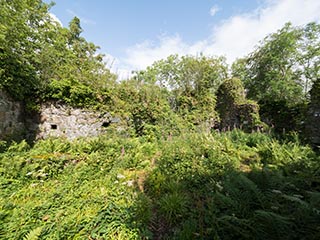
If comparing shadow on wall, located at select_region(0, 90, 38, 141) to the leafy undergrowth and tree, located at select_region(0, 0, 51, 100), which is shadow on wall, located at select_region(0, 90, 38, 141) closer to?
tree, located at select_region(0, 0, 51, 100)

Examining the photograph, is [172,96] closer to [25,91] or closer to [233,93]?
[233,93]

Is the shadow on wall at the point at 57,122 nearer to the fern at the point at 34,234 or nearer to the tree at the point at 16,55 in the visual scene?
the tree at the point at 16,55

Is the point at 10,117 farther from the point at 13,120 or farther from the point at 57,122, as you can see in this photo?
the point at 57,122

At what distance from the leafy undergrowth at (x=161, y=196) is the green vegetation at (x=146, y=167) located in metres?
0.02

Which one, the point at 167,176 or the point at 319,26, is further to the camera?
the point at 319,26

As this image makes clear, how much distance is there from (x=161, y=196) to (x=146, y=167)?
1.31 meters

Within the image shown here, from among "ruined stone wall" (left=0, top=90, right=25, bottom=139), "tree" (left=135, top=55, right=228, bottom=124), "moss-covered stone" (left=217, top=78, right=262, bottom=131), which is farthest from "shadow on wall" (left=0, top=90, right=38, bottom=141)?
"moss-covered stone" (left=217, top=78, right=262, bottom=131)

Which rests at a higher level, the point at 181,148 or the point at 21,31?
the point at 21,31

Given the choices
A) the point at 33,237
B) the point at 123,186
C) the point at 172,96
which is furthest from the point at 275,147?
the point at 172,96

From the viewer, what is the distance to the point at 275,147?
4754mm

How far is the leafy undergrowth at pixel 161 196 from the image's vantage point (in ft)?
6.95

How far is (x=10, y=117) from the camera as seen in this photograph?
5.97 metres

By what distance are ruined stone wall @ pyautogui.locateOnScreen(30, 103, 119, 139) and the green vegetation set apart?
0.37m

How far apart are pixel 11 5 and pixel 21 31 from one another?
2.42 metres
